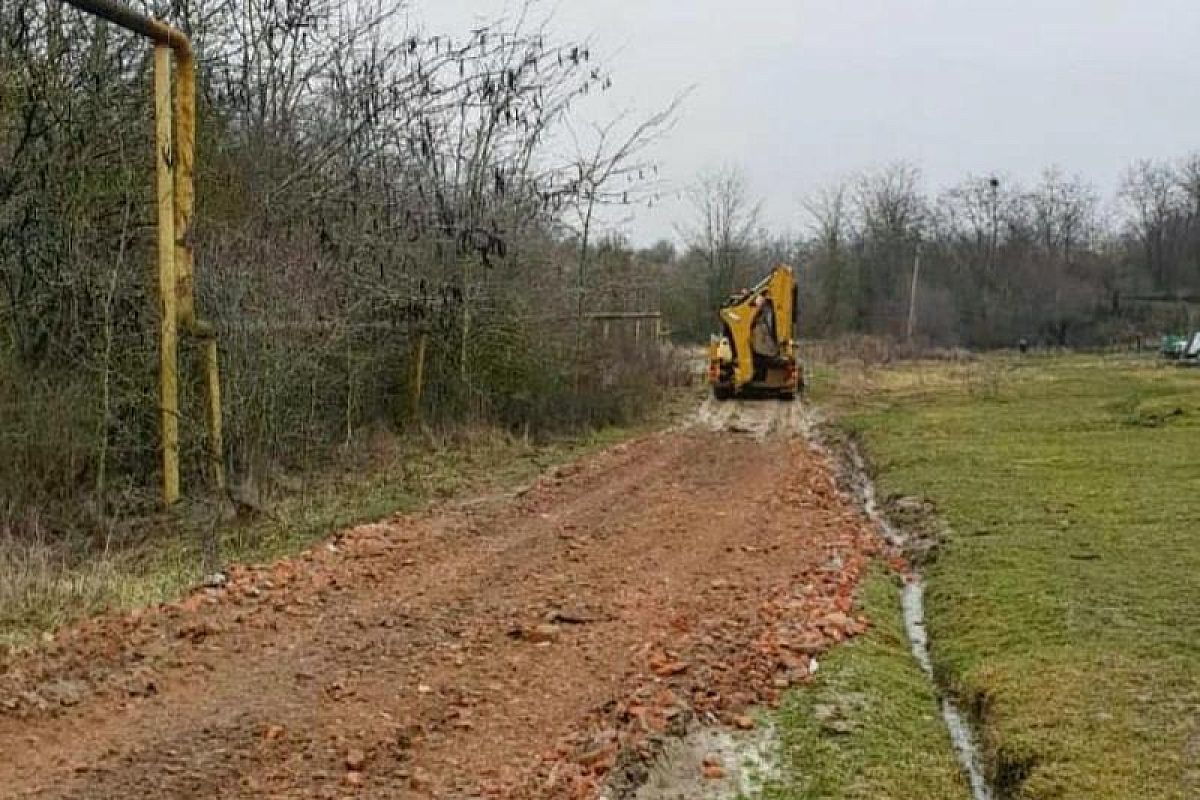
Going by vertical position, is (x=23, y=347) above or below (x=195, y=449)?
above

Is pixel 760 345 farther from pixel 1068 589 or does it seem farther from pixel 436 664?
pixel 436 664

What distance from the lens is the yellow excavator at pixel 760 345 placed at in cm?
2073

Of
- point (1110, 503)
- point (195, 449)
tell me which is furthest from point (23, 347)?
point (1110, 503)

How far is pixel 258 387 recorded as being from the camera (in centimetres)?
1066

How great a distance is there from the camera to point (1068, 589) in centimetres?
732

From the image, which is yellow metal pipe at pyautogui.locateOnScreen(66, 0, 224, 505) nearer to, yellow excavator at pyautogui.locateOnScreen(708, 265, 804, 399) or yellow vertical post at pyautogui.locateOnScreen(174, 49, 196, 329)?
yellow vertical post at pyautogui.locateOnScreen(174, 49, 196, 329)

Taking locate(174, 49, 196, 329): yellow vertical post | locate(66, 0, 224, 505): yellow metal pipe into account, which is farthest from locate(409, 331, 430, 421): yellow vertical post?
locate(174, 49, 196, 329): yellow vertical post

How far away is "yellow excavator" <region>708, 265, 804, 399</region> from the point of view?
20.7 metres

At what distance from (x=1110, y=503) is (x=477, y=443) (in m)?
7.16

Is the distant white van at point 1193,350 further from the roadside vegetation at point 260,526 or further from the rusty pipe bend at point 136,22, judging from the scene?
the rusty pipe bend at point 136,22

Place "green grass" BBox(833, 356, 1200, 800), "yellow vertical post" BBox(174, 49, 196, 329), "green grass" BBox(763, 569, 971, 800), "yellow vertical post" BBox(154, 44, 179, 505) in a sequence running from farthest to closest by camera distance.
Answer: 1. "yellow vertical post" BBox(174, 49, 196, 329)
2. "yellow vertical post" BBox(154, 44, 179, 505)
3. "green grass" BBox(833, 356, 1200, 800)
4. "green grass" BBox(763, 569, 971, 800)

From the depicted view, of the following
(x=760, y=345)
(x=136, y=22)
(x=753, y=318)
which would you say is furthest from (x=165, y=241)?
(x=760, y=345)

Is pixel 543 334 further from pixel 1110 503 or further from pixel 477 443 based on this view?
pixel 1110 503

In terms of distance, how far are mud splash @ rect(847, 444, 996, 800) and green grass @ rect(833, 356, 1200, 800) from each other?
0.23 feet
